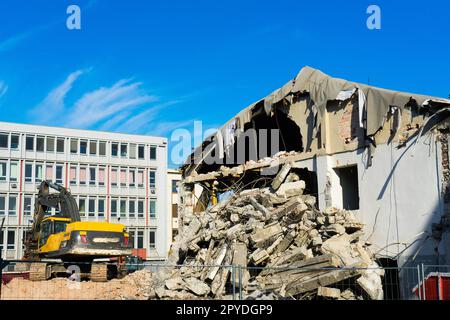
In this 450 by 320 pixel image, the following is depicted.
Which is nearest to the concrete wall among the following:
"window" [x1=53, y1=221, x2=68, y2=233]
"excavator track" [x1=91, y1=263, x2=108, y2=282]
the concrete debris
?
the concrete debris

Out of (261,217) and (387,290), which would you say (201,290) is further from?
(387,290)

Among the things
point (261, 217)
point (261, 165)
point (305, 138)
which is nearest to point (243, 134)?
point (261, 165)

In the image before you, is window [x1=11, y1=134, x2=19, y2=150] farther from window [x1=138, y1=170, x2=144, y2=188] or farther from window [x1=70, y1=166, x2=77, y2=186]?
window [x1=138, y1=170, x2=144, y2=188]

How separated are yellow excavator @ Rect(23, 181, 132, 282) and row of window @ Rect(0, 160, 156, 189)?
2452 cm

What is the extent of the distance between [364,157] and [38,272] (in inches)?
497

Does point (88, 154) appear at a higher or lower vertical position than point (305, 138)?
higher

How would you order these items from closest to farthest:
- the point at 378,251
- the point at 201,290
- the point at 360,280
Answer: the point at 360,280 < the point at 201,290 < the point at 378,251

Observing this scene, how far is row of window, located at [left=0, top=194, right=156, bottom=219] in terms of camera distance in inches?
1770

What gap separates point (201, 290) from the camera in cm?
1428

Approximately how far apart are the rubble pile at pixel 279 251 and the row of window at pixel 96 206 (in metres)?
29.8

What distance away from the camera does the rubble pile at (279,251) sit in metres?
13.1

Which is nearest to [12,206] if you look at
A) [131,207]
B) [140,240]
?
[131,207]

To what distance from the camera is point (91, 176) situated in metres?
48.9

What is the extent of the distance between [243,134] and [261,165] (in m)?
2.10
